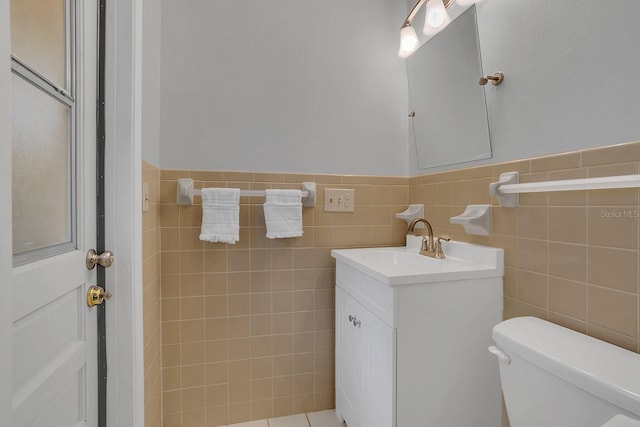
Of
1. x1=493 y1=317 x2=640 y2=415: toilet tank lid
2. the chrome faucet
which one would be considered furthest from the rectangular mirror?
x1=493 y1=317 x2=640 y2=415: toilet tank lid

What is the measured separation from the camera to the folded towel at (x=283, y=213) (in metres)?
1.45

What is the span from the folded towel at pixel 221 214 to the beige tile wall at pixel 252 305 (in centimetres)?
11

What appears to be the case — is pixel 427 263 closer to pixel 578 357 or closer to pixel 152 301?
pixel 578 357

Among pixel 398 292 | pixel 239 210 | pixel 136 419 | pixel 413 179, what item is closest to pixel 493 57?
pixel 413 179

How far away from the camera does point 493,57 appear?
47.3 inches

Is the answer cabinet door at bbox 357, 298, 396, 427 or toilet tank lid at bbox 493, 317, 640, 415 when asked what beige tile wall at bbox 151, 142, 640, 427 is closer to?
toilet tank lid at bbox 493, 317, 640, 415

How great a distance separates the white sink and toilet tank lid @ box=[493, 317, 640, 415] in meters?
0.21

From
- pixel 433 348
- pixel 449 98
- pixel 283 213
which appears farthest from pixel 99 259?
pixel 449 98

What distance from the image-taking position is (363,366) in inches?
49.2

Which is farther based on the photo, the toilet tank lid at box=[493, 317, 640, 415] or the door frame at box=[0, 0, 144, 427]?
the door frame at box=[0, 0, 144, 427]

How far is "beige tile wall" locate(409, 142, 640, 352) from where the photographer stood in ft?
2.62

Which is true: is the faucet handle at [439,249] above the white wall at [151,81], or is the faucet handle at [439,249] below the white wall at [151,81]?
below

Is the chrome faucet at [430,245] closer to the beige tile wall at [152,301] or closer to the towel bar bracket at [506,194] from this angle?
the towel bar bracket at [506,194]

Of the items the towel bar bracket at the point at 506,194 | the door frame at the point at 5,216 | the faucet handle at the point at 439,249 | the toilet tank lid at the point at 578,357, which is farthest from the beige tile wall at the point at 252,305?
the door frame at the point at 5,216
